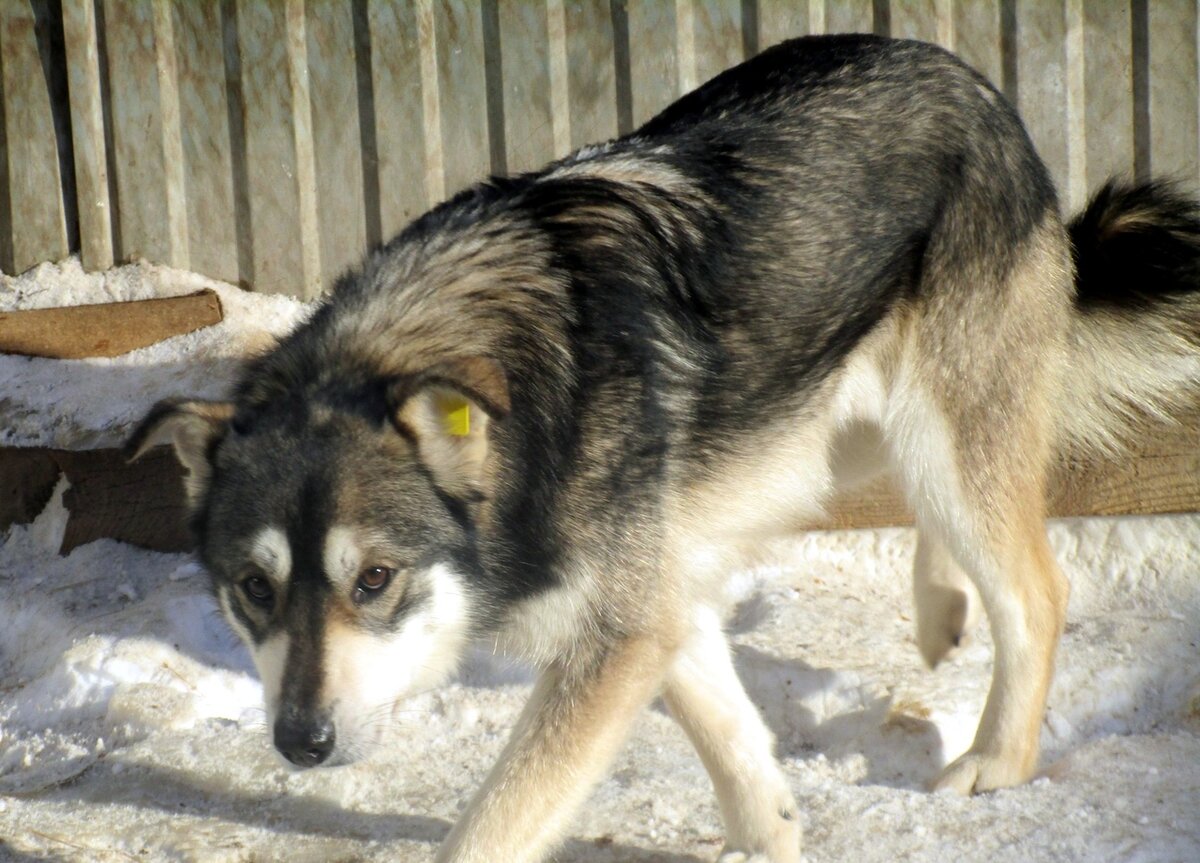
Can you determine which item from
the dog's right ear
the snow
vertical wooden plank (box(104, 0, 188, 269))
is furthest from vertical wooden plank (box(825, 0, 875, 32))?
the dog's right ear

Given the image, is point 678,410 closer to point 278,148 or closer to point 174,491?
point 174,491

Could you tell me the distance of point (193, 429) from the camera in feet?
10.6

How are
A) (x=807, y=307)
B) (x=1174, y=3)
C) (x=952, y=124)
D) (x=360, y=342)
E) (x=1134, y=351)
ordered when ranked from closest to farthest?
(x=360, y=342), (x=807, y=307), (x=952, y=124), (x=1134, y=351), (x=1174, y=3)

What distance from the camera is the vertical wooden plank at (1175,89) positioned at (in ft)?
17.5

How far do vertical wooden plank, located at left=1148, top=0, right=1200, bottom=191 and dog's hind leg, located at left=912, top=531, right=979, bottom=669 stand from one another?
2062mm

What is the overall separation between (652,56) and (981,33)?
1.40m

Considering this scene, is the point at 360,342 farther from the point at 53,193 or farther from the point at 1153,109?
the point at 1153,109

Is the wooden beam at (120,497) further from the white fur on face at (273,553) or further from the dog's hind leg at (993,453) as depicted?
the dog's hind leg at (993,453)

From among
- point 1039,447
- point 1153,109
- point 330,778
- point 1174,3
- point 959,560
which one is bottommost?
point 330,778

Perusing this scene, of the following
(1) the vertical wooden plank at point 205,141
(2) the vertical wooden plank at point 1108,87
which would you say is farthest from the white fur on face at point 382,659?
(2) the vertical wooden plank at point 1108,87

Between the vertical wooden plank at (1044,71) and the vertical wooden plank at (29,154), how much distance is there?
14.0ft

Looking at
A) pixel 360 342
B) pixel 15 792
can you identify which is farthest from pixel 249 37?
pixel 15 792

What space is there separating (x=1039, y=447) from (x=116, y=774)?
3038 mm

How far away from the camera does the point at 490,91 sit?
5.70 m
